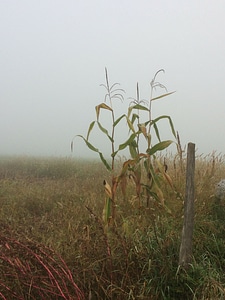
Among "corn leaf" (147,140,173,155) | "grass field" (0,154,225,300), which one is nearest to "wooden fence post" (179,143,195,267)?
"grass field" (0,154,225,300)

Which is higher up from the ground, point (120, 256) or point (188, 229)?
point (188, 229)

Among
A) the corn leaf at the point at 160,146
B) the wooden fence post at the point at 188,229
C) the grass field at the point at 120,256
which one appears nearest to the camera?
the grass field at the point at 120,256

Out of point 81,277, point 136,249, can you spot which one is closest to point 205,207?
point 136,249

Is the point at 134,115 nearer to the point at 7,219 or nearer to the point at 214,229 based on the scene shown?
the point at 214,229

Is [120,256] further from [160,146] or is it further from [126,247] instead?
[160,146]

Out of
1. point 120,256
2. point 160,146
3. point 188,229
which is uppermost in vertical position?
point 160,146

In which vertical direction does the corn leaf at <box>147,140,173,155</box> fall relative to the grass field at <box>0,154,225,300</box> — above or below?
above

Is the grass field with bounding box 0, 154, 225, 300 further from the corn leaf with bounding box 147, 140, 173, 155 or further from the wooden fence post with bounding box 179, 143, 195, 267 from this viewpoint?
the corn leaf with bounding box 147, 140, 173, 155

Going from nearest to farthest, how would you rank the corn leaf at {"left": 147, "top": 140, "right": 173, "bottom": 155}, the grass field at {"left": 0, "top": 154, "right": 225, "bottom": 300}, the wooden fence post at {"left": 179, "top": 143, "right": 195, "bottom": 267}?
1. the grass field at {"left": 0, "top": 154, "right": 225, "bottom": 300}
2. the wooden fence post at {"left": 179, "top": 143, "right": 195, "bottom": 267}
3. the corn leaf at {"left": 147, "top": 140, "right": 173, "bottom": 155}

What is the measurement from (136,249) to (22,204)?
321cm

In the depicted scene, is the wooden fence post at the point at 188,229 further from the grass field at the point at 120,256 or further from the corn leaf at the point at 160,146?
the corn leaf at the point at 160,146

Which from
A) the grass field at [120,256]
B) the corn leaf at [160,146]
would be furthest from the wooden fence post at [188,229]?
the corn leaf at [160,146]

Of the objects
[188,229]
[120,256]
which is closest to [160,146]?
[188,229]

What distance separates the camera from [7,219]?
418 centimetres
